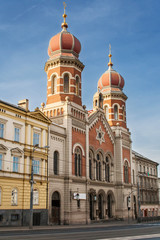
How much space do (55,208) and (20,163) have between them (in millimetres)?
9309

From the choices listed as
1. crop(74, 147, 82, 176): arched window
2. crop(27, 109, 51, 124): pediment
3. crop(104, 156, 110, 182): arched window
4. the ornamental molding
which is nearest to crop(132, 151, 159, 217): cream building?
crop(104, 156, 110, 182): arched window

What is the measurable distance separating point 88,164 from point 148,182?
32587mm

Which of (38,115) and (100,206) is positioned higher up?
(38,115)

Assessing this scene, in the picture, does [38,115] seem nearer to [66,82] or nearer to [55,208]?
[55,208]

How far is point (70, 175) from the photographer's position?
44625mm

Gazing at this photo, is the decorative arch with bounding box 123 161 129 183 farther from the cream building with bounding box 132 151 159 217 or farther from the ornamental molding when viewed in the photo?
the ornamental molding

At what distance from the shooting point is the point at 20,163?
119 feet

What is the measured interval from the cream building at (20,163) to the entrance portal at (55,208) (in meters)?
2.87

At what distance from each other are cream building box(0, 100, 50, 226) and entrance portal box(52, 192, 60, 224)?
2874 mm

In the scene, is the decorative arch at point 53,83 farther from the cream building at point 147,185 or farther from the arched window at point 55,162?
the cream building at point 147,185

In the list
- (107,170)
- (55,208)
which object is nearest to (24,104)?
(55,208)

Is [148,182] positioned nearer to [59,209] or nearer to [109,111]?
[109,111]

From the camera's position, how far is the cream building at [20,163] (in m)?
34.1

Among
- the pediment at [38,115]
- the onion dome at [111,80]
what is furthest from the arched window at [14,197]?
the onion dome at [111,80]
